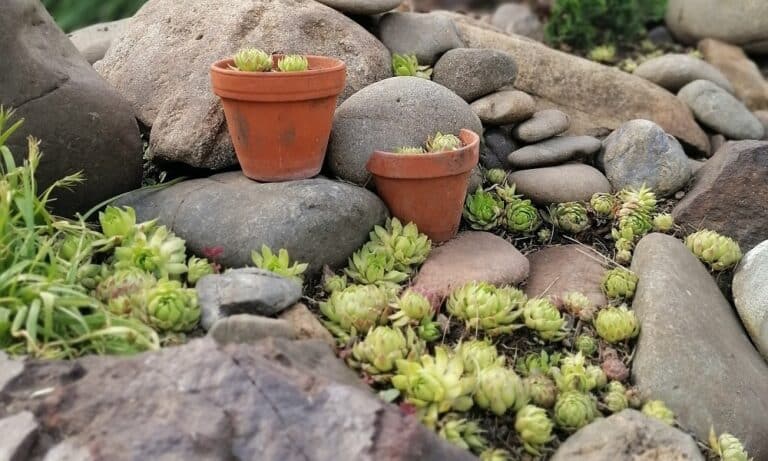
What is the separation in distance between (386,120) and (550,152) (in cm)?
94

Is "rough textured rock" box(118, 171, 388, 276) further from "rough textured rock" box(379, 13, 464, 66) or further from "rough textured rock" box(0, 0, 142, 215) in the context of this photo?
"rough textured rock" box(379, 13, 464, 66)

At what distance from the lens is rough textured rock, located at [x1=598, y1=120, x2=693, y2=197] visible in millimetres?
3900

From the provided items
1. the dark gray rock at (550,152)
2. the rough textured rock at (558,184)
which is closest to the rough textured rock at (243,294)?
the rough textured rock at (558,184)

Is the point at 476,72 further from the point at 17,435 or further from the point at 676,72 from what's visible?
the point at 17,435

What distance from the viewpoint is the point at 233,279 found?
2660 millimetres

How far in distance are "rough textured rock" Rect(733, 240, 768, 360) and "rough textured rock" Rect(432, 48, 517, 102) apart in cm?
148

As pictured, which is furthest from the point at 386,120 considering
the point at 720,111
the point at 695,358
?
the point at 720,111

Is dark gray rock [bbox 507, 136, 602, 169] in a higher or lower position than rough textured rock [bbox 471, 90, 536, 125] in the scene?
lower

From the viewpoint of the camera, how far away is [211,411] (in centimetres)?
211

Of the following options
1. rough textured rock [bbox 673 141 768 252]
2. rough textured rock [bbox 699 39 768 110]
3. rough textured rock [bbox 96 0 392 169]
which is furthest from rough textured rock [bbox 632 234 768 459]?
rough textured rock [bbox 699 39 768 110]

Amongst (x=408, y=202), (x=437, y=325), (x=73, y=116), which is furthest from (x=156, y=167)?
(x=437, y=325)

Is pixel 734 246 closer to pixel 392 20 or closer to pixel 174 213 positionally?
pixel 392 20

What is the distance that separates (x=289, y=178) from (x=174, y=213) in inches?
19.3

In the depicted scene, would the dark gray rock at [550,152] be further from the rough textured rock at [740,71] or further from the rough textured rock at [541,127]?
the rough textured rock at [740,71]
